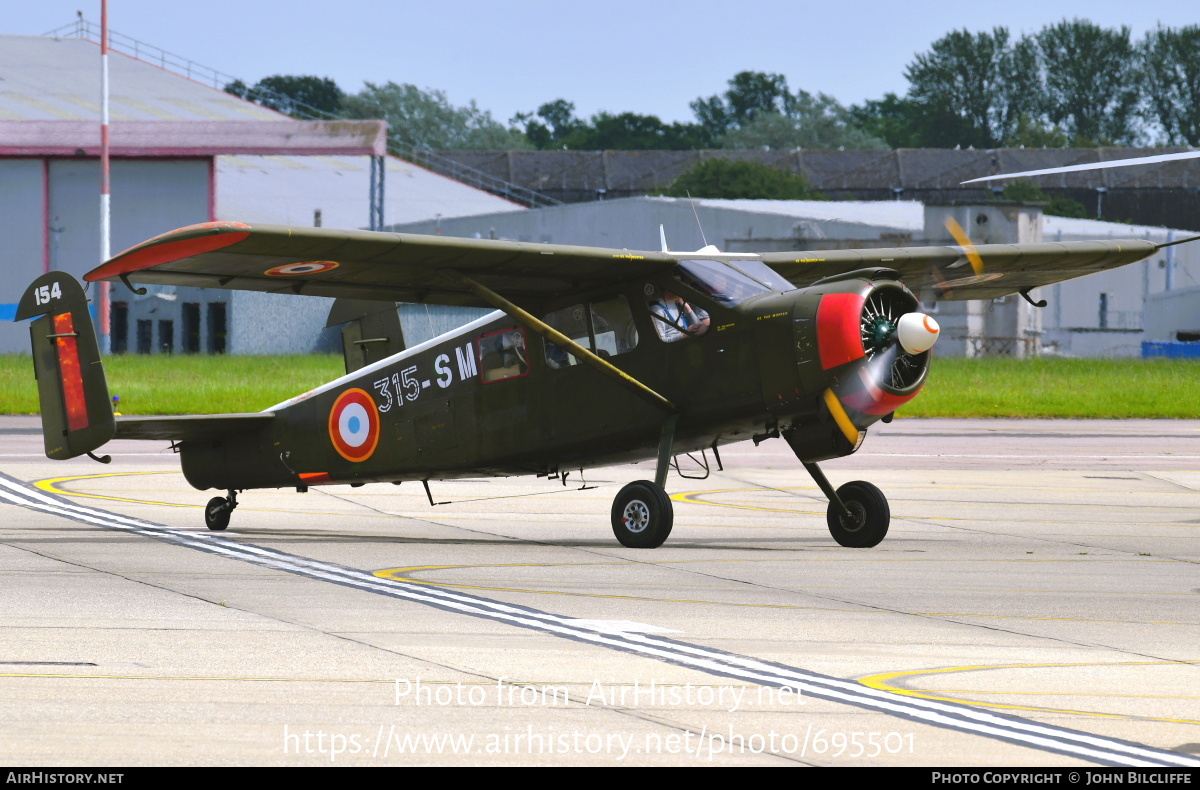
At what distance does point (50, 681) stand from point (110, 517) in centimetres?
880

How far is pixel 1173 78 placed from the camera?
166750 millimetres

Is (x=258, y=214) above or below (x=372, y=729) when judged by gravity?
above

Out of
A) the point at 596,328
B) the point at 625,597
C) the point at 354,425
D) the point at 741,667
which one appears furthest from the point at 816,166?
the point at 741,667

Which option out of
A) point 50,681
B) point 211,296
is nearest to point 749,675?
point 50,681

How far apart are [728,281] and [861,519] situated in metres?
A: 2.52

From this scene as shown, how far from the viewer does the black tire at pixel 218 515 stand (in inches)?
596

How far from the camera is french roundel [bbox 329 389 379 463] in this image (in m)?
15.1

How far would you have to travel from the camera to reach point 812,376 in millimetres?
12562

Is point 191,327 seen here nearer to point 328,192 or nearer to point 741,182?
point 328,192

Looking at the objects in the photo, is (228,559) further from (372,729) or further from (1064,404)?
(1064,404)

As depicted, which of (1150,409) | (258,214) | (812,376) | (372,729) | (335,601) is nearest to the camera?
(372,729)

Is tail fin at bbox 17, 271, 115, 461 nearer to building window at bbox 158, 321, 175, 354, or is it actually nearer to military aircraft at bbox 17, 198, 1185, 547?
military aircraft at bbox 17, 198, 1185, 547

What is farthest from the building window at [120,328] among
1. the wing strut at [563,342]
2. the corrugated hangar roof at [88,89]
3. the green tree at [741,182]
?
the wing strut at [563,342]

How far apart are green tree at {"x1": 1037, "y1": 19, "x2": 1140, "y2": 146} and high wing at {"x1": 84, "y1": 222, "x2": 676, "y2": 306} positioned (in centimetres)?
16395
